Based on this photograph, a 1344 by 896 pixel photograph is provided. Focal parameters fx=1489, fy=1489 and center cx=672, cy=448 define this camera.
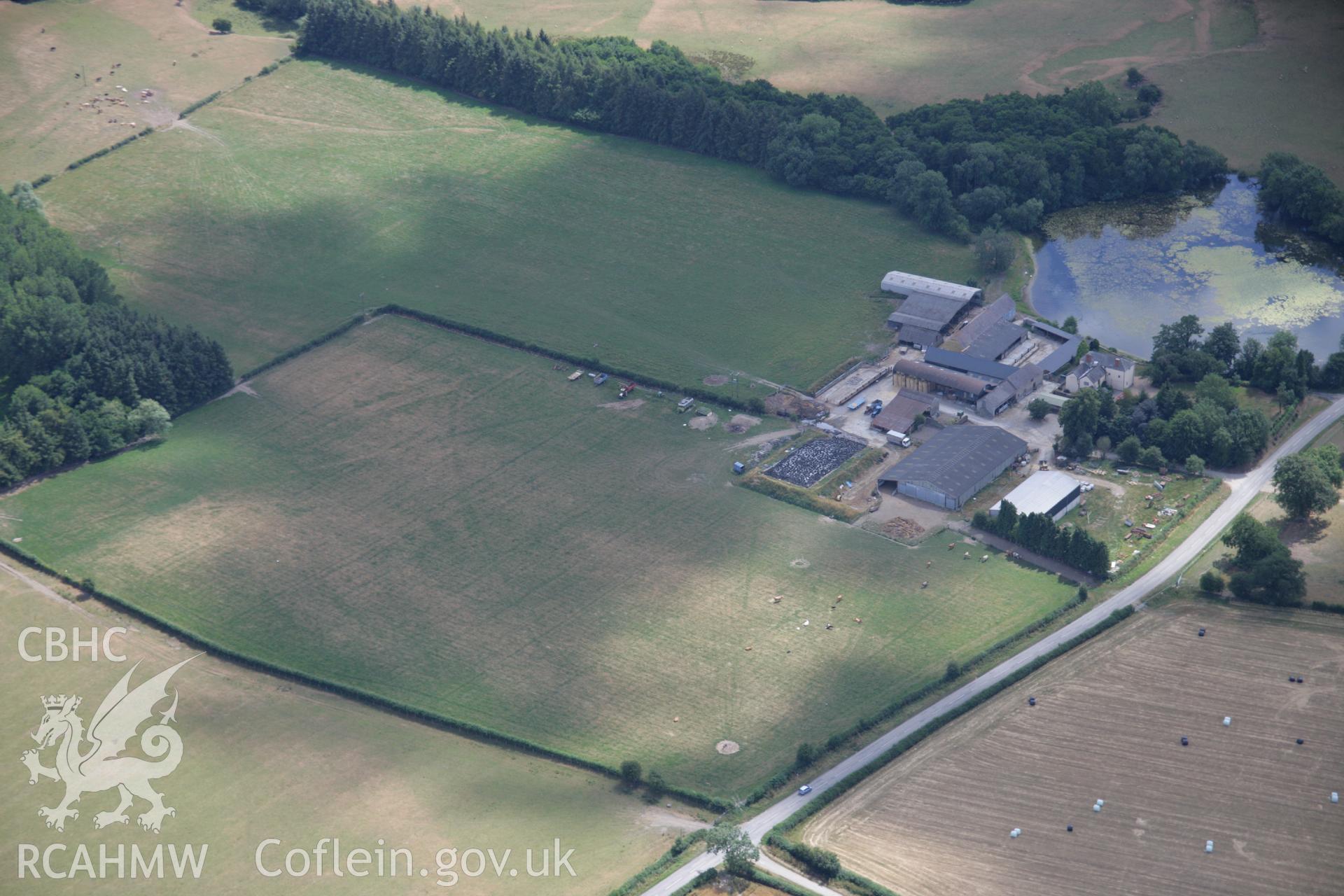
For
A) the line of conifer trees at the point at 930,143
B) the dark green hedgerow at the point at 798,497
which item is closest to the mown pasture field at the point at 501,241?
the line of conifer trees at the point at 930,143

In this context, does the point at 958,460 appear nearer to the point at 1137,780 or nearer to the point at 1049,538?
the point at 1049,538

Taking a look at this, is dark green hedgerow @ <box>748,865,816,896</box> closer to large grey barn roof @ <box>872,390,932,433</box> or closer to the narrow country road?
the narrow country road

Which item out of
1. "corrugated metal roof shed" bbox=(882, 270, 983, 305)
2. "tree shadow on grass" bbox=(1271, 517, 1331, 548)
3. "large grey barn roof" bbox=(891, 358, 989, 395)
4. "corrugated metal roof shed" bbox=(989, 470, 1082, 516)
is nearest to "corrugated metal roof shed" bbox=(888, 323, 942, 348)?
"large grey barn roof" bbox=(891, 358, 989, 395)

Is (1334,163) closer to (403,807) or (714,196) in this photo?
(714,196)

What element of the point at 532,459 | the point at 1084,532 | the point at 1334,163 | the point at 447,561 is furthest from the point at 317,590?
the point at 1334,163

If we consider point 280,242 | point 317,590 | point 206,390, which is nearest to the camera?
point 317,590

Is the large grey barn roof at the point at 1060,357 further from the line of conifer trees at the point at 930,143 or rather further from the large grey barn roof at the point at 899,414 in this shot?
the line of conifer trees at the point at 930,143

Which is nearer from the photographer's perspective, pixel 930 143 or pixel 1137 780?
pixel 1137 780

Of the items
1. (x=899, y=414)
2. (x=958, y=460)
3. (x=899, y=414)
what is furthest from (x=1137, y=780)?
(x=899, y=414)

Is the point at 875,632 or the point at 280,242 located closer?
the point at 875,632
